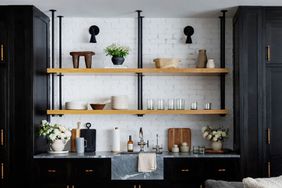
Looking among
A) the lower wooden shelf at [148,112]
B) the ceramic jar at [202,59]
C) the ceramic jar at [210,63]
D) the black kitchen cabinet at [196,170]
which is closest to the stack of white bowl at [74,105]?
the lower wooden shelf at [148,112]

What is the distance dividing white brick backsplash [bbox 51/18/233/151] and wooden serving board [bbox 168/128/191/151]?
0.07 meters

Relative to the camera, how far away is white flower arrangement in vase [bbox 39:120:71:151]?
607 cm

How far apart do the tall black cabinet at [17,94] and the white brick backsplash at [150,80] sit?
746 millimetres

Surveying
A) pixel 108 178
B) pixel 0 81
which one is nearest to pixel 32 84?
pixel 0 81

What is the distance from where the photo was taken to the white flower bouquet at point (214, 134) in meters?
6.24

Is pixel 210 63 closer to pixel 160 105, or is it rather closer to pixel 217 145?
pixel 160 105

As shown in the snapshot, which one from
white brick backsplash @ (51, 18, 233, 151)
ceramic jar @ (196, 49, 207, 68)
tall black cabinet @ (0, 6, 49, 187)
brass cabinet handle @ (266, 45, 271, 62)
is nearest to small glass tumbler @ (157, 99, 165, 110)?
white brick backsplash @ (51, 18, 233, 151)

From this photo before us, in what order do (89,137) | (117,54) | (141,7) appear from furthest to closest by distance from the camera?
(89,137)
(117,54)
(141,7)

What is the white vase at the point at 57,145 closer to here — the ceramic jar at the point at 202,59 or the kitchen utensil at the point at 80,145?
the kitchen utensil at the point at 80,145

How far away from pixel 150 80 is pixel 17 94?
176 centimetres

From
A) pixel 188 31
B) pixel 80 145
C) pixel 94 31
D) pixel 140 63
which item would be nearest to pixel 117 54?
pixel 140 63

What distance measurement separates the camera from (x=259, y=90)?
5879mm

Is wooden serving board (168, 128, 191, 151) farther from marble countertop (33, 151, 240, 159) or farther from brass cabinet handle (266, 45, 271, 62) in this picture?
brass cabinet handle (266, 45, 271, 62)

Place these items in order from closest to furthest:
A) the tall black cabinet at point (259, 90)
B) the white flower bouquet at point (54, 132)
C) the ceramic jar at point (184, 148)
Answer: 1. the tall black cabinet at point (259, 90)
2. the white flower bouquet at point (54, 132)
3. the ceramic jar at point (184, 148)
